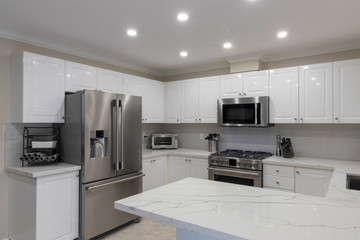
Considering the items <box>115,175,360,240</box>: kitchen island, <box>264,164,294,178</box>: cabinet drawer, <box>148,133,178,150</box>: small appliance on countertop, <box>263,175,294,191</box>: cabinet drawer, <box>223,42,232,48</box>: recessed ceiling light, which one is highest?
<box>223,42,232,48</box>: recessed ceiling light

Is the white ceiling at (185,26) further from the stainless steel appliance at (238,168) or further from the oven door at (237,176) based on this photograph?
the oven door at (237,176)

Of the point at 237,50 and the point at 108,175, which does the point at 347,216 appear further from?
the point at 237,50

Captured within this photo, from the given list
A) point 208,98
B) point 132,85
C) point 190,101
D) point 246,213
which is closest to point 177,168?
point 190,101

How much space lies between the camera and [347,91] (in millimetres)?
2996

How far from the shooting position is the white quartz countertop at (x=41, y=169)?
2.46 m

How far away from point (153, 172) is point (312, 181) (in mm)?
2362

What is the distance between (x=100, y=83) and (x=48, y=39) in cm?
86

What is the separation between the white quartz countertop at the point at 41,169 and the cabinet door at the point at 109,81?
1.28 metres

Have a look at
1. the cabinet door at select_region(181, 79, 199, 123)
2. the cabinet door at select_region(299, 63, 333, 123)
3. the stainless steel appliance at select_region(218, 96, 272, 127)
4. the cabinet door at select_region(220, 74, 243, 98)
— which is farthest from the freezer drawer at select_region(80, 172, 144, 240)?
the cabinet door at select_region(299, 63, 333, 123)

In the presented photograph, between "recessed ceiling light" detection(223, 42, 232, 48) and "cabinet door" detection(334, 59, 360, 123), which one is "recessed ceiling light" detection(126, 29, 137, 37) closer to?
"recessed ceiling light" detection(223, 42, 232, 48)

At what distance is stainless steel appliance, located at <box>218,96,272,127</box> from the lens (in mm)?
3520

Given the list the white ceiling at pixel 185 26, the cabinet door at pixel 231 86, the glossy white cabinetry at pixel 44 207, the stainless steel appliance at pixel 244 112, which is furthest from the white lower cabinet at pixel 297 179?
the glossy white cabinetry at pixel 44 207

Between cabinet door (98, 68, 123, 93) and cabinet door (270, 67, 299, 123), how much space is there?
2.40 m

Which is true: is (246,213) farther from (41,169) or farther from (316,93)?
(316,93)
